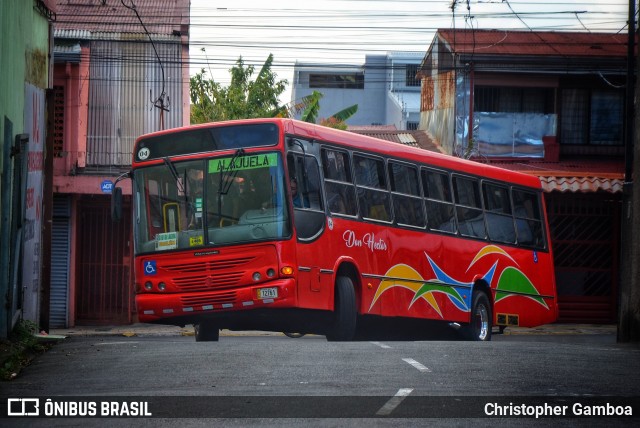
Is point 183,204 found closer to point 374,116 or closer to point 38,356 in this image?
point 38,356

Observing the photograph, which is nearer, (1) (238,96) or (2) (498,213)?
(2) (498,213)

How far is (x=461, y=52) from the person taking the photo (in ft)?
107

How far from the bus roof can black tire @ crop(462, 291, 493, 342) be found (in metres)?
2.29

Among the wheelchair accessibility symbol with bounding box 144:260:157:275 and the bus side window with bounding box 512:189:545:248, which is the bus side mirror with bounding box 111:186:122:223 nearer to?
the wheelchair accessibility symbol with bounding box 144:260:157:275

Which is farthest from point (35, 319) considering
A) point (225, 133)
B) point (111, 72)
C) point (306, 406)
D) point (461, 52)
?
point (461, 52)

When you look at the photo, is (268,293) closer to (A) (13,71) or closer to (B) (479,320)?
(A) (13,71)

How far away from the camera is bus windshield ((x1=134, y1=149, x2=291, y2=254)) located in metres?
15.4

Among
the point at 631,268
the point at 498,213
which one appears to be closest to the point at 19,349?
the point at 498,213

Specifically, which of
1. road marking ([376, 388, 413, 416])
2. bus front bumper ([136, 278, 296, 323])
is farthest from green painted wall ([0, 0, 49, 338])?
road marking ([376, 388, 413, 416])

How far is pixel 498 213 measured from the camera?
21.3 metres

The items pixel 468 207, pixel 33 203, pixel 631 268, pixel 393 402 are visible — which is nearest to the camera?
pixel 393 402

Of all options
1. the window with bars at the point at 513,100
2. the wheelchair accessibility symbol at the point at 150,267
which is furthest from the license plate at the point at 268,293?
the window with bars at the point at 513,100

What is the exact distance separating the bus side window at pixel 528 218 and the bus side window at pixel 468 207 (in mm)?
1467

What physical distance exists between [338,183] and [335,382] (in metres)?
6.15
